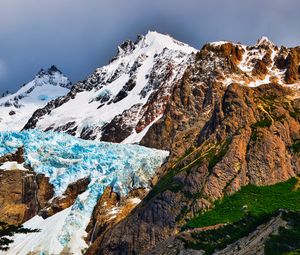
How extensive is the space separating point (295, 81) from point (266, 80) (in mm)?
9111

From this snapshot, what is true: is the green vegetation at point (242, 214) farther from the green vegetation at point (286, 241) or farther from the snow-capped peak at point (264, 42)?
the snow-capped peak at point (264, 42)

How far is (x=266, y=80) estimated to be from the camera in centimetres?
15912

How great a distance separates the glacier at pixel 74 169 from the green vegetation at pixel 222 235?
48699mm

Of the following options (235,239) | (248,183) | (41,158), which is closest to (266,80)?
(41,158)

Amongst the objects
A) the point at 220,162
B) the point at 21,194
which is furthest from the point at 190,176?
the point at 21,194

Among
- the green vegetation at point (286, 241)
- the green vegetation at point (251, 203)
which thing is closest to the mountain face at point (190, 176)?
the green vegetation at point (286, 241)

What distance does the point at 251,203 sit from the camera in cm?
8394

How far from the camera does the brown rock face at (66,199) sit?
457 ft

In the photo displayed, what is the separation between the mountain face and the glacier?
250 mm

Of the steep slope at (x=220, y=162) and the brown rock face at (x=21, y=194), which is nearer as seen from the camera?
the steep slope at (x=220, y=162)

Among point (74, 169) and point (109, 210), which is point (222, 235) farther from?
point (74, 169)

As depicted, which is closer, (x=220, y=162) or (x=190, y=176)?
(x=190, y=176)

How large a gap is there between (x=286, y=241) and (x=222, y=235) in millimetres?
15630

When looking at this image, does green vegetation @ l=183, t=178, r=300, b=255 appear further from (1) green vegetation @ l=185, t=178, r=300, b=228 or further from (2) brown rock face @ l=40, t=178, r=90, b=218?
(2) brown rock face @ l=40, t=178, r=90, b=218
